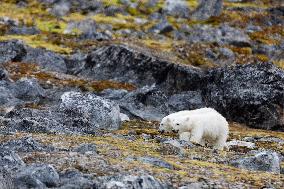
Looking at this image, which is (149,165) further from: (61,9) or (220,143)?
(61,9)

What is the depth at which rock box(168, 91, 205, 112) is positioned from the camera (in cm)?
3900

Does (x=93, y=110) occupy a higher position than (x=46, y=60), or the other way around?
(x=93, y=110)

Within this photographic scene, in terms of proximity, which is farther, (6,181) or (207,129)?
(207,129)

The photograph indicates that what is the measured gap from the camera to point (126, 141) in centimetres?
2323

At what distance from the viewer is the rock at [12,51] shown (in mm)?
52000

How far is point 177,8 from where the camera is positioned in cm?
9631

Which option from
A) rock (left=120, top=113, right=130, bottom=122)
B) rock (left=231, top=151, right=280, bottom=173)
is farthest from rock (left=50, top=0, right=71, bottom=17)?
rock (left=231, top=151, right=280, bottom=173)

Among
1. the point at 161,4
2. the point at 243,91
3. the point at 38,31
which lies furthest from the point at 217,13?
the point at 243,91

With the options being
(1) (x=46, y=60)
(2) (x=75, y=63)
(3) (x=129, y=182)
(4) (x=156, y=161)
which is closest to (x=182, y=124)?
(4) (x=156, y=161)

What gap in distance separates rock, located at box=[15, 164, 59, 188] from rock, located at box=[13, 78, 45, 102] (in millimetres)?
20827

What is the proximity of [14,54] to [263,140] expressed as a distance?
28.6 metres

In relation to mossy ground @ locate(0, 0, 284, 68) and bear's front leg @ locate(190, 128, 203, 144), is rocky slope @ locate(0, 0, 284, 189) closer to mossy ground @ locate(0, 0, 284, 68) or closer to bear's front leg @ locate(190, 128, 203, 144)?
mossy ground @ locate(0, 0, 284, 68)

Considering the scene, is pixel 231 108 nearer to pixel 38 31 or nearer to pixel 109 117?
pixel 109 117

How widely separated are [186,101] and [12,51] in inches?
742
